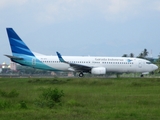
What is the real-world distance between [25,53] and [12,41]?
2.17 meters

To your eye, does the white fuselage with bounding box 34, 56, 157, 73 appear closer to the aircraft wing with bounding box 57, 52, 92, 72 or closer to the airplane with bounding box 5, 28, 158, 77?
the airplane with bounding box 5, 28, 158, 77

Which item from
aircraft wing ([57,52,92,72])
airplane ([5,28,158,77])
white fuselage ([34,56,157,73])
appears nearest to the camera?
aircraft wing ([57,52,92,72])

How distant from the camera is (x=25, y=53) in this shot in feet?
161

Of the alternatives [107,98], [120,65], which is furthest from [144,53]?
[107,98]

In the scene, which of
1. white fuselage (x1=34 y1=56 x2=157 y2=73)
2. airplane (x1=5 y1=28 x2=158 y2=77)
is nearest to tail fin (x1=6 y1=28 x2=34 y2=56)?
airplane (x1=5 y1=28 x2=158 y2=77)

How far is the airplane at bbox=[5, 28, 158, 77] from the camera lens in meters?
49.0

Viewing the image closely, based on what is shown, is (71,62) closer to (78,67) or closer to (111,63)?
(78,67)

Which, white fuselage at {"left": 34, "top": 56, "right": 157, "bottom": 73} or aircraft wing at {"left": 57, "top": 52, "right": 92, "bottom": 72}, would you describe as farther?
white fuselage at {"left": 34, "top": 56, "right": 157, "bottom": 73}

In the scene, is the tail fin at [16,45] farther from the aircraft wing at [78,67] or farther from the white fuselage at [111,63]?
the aircraft wing at [78,67]

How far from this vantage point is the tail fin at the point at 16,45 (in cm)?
4900

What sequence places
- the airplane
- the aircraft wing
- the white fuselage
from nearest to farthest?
the aircraft wing < the airplane < the white fuselage

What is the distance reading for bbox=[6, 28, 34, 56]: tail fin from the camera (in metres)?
49.0

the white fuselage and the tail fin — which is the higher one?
the tail fin

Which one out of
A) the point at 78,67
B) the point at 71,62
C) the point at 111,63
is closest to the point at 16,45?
the point at 71,62
